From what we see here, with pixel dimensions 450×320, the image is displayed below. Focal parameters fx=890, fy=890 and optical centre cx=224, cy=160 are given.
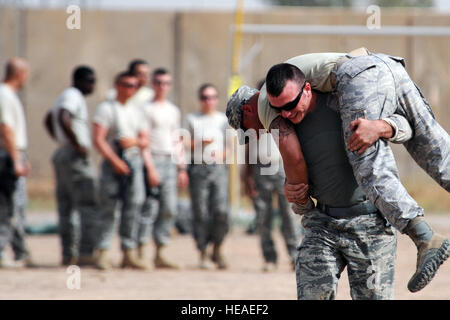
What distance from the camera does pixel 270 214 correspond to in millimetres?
9539

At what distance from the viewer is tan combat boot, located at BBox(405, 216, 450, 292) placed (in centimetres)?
412

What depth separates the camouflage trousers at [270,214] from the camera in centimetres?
929

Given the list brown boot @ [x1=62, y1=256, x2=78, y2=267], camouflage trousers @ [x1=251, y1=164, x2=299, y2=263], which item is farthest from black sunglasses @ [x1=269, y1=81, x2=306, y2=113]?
brown boot @ [x1=62, y1=256, x2=78, y2=267]

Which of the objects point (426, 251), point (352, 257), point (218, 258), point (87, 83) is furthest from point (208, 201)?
point (426, 251)

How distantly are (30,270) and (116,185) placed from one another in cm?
130

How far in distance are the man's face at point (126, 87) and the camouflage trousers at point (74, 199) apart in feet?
2.73

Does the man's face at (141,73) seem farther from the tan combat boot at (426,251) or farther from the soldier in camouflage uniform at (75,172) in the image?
the tan combat boot at (426,251)

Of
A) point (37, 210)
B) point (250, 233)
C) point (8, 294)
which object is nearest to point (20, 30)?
point (37, 210)

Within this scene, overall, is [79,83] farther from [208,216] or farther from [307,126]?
[307,126]

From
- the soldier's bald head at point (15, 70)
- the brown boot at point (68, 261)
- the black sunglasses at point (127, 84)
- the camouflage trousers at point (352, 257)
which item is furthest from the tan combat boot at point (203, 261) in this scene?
the camouflage trousers at point (352, 257)

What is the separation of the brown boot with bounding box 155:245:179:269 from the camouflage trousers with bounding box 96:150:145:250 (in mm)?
292

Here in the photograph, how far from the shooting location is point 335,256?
15.2ft

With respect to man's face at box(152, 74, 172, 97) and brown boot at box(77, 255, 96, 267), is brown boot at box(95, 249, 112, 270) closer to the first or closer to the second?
brown boot at box(77, 255, 96, 267)

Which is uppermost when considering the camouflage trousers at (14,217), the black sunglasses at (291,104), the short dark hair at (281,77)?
the short dark hair at (281,77)
